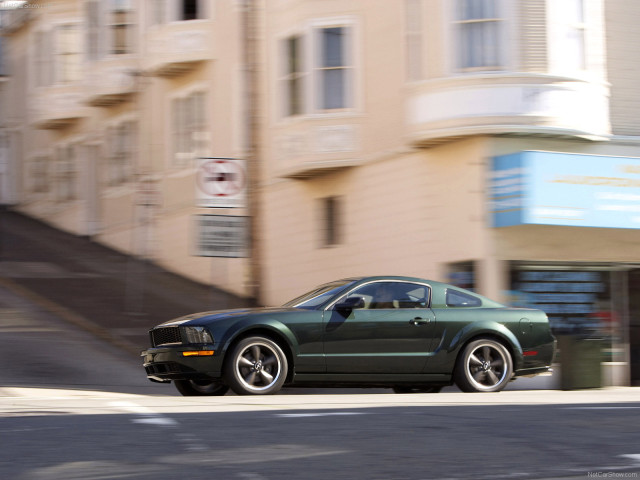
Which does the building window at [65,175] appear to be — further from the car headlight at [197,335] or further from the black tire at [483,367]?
the black tire at [483,367]

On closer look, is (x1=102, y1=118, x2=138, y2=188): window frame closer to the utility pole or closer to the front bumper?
the utility pole

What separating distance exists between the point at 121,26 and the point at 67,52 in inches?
197

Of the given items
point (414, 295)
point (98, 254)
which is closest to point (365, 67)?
point (414, 295)

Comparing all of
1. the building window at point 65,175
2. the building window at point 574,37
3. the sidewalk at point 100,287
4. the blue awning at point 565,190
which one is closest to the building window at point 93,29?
the building window at point 65,175

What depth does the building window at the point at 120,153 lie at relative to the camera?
97.4 ft

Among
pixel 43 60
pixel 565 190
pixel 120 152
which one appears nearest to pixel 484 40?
pixel 565 190

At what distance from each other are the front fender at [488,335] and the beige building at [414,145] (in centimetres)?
376

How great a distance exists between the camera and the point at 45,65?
34406mm

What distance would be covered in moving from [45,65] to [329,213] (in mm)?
15882

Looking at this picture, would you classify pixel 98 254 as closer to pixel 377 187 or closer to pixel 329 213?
pixel 329 213

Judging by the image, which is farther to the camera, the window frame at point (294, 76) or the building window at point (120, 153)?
the building window at point (120, 153)

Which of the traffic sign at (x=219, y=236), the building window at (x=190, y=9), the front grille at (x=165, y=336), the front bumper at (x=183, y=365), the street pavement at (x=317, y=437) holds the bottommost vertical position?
the street pavement at (x=317, y=437)

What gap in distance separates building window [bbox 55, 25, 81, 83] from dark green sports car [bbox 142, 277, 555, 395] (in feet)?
75.0

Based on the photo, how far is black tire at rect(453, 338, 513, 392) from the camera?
41.7ft
